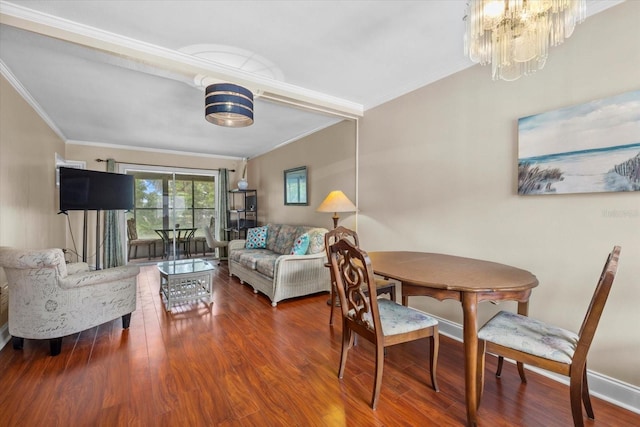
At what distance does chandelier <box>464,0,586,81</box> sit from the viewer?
1208 millimetres

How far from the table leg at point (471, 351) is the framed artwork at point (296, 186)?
343 centimetres

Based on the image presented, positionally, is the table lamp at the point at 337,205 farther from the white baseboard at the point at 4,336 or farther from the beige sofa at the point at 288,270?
the white baseboard at the point at 4,336

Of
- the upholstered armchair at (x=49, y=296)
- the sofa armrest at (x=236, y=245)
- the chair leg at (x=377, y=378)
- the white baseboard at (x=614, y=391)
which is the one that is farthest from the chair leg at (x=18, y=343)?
the white baseboard at (x=614, y=391)

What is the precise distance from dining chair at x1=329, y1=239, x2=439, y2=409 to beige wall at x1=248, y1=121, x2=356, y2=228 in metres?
1.95

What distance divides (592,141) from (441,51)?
1.30m

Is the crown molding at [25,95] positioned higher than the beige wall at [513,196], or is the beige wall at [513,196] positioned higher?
the crown molding at [25,95]

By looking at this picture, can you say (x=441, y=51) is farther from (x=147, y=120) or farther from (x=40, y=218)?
(x=40, y=218)

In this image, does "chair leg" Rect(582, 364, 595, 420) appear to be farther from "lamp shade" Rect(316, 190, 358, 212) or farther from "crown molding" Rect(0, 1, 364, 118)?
"crown molding" Rect(0, 1, 364, 118)

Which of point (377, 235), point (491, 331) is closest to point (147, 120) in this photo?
point (377, 235)

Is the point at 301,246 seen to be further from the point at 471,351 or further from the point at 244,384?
the point at 471,351

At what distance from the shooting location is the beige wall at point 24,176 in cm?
258

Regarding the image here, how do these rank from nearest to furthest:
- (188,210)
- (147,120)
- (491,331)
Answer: (491,331) → (147,120) → (188,210)

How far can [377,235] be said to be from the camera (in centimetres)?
A: 343

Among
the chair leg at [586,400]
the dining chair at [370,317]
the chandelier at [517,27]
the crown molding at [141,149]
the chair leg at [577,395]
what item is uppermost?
the crown molding at [141,149]
